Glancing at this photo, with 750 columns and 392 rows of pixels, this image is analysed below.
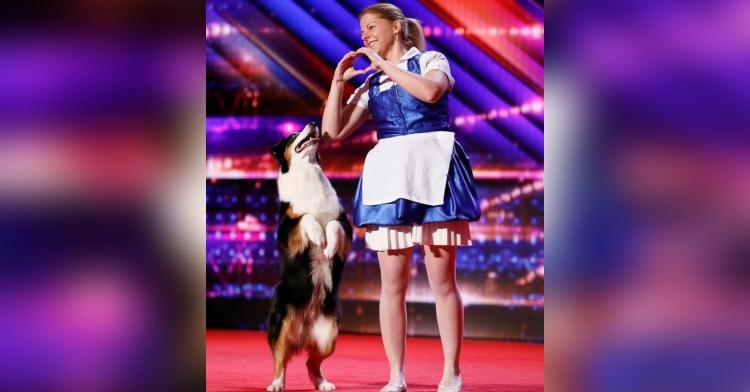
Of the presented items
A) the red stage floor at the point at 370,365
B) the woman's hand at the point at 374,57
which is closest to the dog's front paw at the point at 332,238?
the red stage floor at the point at 370,365

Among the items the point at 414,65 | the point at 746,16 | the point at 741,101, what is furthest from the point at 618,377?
the point at 414,65

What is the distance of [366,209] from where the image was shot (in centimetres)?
251

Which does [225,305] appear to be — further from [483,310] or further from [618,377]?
[618,377]

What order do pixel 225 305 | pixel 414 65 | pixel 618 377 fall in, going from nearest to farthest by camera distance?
pixel 618 377
pixel 414 65
pixel 225 305

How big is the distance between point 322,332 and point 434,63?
101 cm

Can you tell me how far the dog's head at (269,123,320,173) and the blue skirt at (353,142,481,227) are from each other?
453 mm

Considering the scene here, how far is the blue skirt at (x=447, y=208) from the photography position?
2377mm

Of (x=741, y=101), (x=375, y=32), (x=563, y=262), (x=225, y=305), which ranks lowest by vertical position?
(x=225, y=305)

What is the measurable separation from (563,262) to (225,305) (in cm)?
365

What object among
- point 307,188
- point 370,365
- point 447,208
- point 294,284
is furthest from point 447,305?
point 370,365

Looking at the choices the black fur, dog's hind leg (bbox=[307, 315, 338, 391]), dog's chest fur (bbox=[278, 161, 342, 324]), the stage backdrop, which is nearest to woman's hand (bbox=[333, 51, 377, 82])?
dog's chest fur (bbox=[278, 161, 342, 324])

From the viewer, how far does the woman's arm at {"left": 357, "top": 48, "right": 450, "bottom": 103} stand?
2.32 metres

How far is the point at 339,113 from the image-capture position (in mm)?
2604

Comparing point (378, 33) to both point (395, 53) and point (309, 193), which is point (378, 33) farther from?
point (309, 193)
